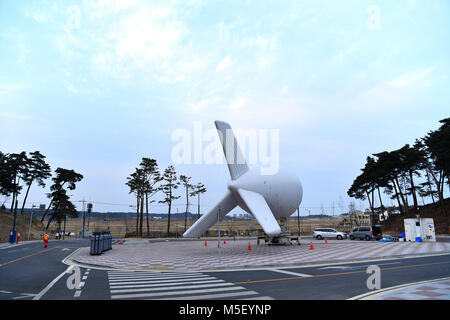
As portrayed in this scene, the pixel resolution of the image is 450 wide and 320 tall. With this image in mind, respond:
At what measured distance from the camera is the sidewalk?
6965 millimetres

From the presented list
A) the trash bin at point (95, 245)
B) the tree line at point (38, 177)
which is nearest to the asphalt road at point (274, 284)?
the trash bin at point (95, 245)

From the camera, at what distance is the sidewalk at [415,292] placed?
696 centimetres

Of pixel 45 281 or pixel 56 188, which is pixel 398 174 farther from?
pixel 56 188

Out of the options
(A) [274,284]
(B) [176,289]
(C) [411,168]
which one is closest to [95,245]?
(B) [176,289]

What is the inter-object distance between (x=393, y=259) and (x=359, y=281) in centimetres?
924

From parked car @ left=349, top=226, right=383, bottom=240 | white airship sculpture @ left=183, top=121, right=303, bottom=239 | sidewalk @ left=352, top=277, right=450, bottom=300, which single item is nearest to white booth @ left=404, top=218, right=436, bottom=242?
parked car @ left=349, top=226, right=383, bottom=240

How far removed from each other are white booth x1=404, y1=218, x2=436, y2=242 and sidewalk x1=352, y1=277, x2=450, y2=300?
86.8 feet

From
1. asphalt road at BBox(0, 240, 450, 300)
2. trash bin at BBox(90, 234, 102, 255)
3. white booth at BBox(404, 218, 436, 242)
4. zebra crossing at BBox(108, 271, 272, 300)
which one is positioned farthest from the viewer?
white booth at BBox(404, 218, 436, 242)

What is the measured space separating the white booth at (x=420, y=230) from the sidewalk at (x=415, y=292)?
86.8ft

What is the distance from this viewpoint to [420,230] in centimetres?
3091

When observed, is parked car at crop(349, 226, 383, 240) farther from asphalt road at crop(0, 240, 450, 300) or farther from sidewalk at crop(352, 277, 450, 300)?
sidewalk at crop(352, 277, 450, 300)

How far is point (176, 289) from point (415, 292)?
705cm
